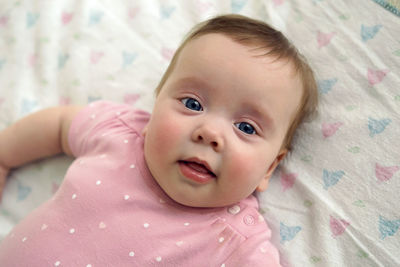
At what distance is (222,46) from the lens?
90cm

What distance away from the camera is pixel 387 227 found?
35.2 inches

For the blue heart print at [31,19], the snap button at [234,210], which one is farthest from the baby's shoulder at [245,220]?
the blue heart print at [31,19]

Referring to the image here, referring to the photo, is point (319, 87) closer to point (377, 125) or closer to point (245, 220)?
point (377, 125)

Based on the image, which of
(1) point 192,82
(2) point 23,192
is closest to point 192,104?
(1) point 192,82

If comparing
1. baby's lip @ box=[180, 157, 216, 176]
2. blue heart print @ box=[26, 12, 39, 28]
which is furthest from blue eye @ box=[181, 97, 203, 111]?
blue heart print @ box=[26, 12, 39, 28]

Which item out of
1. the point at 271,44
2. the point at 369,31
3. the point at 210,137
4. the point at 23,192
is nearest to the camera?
the point at 210,137

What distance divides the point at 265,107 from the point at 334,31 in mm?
403

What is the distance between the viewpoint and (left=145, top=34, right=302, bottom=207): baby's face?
0.84 metres

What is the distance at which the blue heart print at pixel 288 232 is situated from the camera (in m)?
0.96

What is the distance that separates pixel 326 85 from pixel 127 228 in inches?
26.0

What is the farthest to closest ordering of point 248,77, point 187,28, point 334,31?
point 187,28 < point 334,31 < point 248,77

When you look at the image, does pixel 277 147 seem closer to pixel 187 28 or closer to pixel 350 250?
pixel 350 250

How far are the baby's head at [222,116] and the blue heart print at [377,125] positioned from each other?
0.21 metres

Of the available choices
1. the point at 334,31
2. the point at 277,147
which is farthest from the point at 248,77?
the point at 334,31
